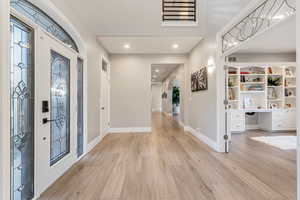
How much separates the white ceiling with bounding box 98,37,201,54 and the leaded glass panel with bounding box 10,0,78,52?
1.68m

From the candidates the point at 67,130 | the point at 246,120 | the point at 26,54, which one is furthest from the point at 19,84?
the point at 246,120

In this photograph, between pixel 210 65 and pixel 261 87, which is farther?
pixel 261 87

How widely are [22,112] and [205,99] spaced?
3.79 meters

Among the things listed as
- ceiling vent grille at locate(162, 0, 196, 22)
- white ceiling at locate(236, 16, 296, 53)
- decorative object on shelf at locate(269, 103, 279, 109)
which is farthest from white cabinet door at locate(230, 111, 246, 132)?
ceiling vent grille at locate(162, 0, 196, 22)

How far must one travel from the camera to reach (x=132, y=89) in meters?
5.77

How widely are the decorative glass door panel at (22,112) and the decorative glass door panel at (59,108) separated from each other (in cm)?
40

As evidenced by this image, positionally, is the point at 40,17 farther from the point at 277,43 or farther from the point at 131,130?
the point at 277,43

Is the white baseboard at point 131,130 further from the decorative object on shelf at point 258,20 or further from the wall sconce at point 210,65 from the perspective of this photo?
the decorative object on shelf at point 258,20

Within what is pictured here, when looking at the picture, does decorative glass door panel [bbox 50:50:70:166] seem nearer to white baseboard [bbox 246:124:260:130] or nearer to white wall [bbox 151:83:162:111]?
white baseboard [bbox 246:124:260:130]

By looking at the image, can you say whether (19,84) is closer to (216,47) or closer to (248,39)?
(248,39)

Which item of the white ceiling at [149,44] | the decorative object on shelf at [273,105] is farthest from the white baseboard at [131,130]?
the decorative object on shelf at [273,105]

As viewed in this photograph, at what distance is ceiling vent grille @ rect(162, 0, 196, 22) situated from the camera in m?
4.23

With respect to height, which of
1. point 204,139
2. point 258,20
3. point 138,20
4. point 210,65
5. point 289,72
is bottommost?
point 204,139

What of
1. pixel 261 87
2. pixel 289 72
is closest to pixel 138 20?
pixel 261 87
